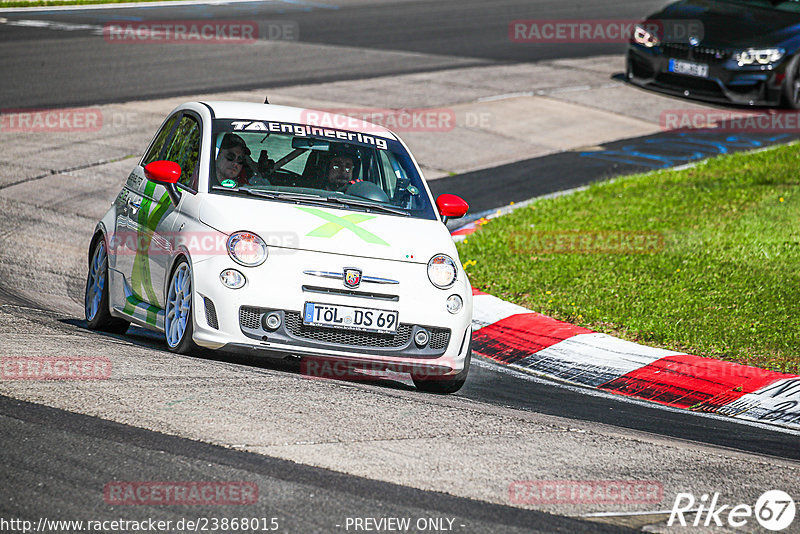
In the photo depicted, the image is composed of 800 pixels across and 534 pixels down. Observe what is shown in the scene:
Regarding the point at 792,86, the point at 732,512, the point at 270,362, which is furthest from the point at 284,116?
the point at 792,86

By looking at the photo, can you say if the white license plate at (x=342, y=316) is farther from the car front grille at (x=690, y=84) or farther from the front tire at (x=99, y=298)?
the car front grille at (x=690, y=84)

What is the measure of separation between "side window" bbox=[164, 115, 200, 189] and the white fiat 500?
0.01 meters

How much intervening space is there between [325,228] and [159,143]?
1991mm

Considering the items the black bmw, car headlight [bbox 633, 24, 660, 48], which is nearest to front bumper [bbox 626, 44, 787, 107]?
the black bmw

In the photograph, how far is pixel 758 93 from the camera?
57.4ft

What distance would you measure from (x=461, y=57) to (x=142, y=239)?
15.3m

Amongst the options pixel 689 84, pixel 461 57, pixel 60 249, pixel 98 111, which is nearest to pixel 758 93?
pixel 689 84

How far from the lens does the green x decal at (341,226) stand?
6699mm

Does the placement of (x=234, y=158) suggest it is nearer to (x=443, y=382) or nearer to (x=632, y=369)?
(x=443, y=382)

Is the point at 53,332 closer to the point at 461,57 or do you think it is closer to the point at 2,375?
the point at 2,375

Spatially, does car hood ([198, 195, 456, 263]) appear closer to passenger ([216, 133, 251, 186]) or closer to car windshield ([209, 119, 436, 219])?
car windshield ([209, 119, 436, 219])

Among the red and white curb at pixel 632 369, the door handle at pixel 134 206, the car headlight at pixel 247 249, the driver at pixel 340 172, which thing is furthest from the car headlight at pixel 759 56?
the car headlight at pixel 247 249

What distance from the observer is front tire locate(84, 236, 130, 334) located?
25.7 feet

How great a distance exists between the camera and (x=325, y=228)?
22.1 ft
